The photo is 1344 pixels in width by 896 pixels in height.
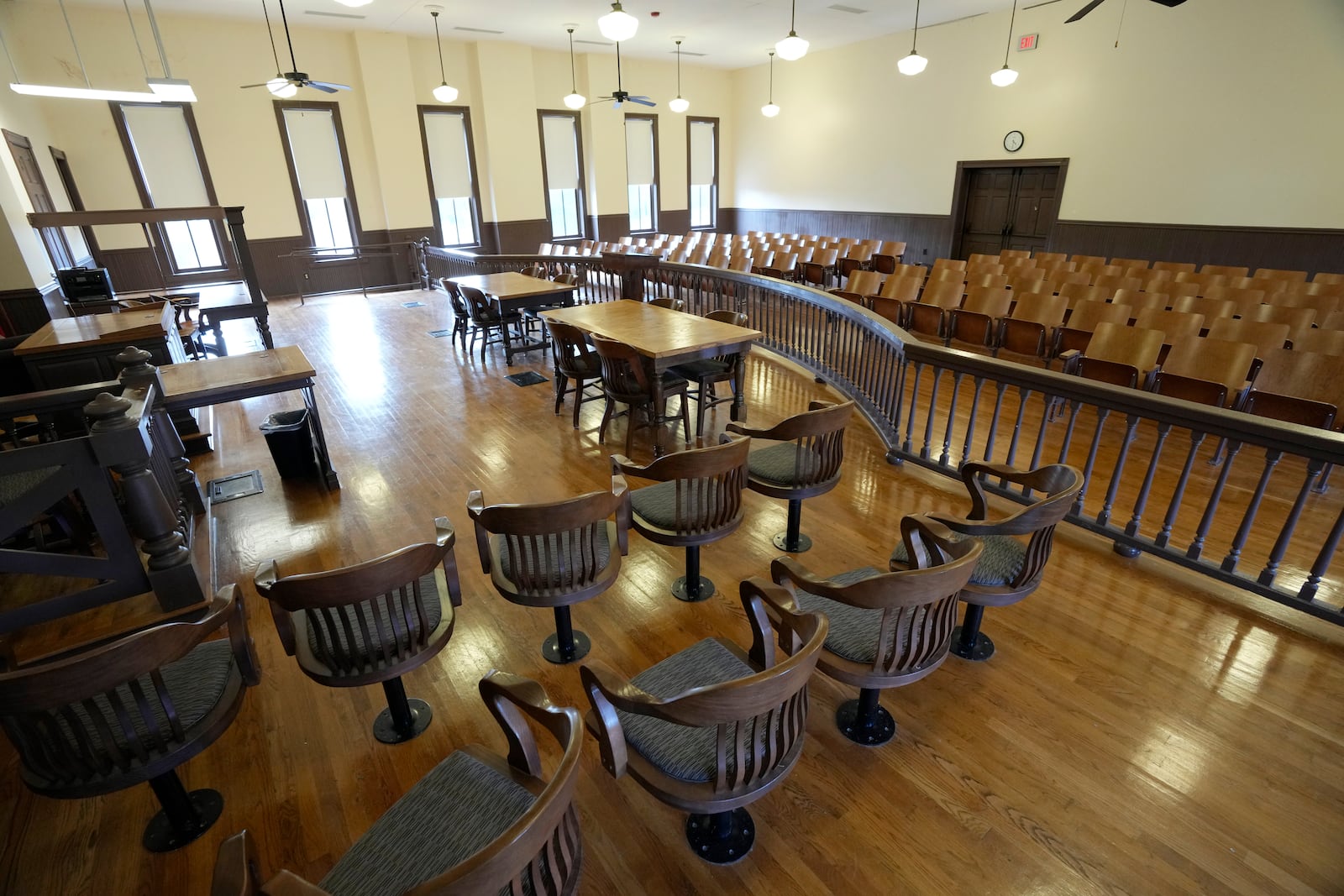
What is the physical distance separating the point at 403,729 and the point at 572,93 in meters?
12.3

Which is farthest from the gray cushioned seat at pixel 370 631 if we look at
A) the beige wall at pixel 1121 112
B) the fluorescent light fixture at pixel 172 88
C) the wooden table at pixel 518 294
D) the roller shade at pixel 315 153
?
the roller shade at pixel 315 153

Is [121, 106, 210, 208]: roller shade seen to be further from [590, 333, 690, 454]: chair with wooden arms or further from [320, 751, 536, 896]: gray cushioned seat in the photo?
[320, 751, 536, 896]: gray cushioned seat

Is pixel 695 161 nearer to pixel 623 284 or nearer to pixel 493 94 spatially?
pixel 493 94

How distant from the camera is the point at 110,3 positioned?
7.97 meters

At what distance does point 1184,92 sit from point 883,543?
854 cm

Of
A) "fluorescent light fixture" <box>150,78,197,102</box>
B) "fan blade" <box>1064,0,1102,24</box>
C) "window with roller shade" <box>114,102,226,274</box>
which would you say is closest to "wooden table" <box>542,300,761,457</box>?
"fan blade" <box>1064,0,1102,24</box>

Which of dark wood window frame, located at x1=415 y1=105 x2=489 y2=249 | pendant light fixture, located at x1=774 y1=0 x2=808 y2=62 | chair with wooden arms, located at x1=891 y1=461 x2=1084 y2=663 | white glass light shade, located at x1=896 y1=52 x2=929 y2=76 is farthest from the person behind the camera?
dark wood window frame, located at x1=415 y1=105 x2=489 y2=249

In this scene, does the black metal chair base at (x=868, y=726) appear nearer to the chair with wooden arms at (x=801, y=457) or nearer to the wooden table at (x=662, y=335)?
the chair with wooden arms at (x=801, y=457)

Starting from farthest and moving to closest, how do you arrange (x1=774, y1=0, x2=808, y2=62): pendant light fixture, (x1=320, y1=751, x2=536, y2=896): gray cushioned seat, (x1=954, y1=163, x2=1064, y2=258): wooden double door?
1. (x1=954, y1=163, x2=1064, y2=258): wooden double door
2. (x1=774, y1=0, x2=808, y2=62): pendant light fixture
3. (x1=320, y1=751, x2=536, y2=896): gray cushioned seat

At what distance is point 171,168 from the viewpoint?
920 cm

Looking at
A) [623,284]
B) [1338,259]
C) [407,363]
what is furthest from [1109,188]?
[407,363]

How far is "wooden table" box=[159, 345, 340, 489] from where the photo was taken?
3002 mm

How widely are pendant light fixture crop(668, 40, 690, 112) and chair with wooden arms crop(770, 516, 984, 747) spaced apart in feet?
36.5

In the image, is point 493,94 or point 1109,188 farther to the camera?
point 493,94
